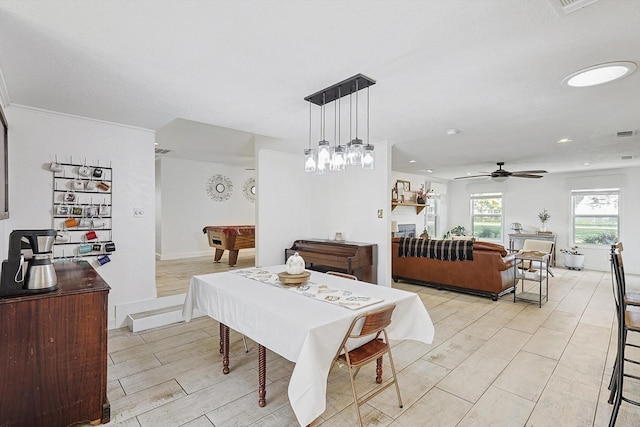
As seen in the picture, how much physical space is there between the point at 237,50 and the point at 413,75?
4.07ft


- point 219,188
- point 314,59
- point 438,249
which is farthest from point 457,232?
point 314,59

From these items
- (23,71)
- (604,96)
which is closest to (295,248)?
(23,71)

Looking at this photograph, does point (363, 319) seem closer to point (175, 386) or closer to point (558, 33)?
point (175, 386)

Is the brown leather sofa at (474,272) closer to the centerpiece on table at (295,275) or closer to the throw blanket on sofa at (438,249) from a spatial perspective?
the throw blanket on sofa at (438,249)

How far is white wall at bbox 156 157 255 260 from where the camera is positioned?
23.7 ft

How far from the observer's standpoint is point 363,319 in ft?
6.17

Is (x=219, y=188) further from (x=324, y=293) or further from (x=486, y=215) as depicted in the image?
(x=486, y=215)

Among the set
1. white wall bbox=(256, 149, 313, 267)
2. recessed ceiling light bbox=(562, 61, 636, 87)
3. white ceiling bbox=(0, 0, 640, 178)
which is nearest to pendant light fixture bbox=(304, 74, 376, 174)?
white ceiling bbox=(0, 0, 640, 178)

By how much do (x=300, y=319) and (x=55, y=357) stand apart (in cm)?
146

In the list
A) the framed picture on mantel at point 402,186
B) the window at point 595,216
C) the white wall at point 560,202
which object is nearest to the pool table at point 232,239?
the framed picture on mantel at point 402,186

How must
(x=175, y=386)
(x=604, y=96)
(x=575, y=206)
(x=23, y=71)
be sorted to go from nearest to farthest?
1. (x=23, y=71)
2. (x=175, y=386)
3. (x=604, y=96)
4. (x=575, y=206)

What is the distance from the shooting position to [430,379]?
8.15 feet

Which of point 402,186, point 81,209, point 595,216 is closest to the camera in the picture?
point 81,209

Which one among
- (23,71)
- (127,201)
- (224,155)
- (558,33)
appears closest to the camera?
(558,33)
